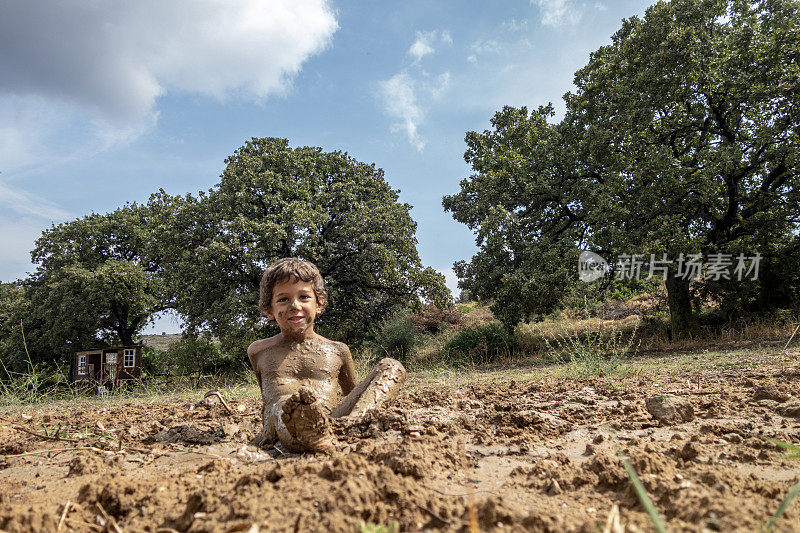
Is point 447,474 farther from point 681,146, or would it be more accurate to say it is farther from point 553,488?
point 681,146

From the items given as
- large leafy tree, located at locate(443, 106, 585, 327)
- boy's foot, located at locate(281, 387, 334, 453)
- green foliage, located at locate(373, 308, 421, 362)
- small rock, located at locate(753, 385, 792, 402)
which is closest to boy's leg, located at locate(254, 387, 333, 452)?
boy's foot, located at locate(281, 387, 334, 453)

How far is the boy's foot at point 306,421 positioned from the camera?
2.18 meters

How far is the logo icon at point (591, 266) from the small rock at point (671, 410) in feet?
32.1

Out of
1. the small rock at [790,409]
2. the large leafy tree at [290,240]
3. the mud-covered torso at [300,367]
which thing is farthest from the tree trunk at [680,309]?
the mud-covered torso at [300,367]

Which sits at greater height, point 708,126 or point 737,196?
point 708,126

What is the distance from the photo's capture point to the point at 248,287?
14.4m

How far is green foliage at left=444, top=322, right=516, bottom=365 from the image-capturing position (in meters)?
13.5

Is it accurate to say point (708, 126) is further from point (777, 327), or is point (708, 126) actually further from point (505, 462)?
point (505, 462)

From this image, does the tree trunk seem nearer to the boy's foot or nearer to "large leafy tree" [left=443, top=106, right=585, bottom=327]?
"large leafy tree" [left=443, top=106, right=585, bottom=327]

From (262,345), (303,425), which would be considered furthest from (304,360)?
(303,425)

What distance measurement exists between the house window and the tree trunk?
16.4m

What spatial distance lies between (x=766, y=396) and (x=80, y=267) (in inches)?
860

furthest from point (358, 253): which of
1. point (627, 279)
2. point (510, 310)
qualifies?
point (627, 279)

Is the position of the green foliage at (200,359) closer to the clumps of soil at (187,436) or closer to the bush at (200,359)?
the bush at (200,359)
